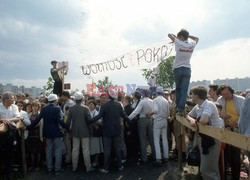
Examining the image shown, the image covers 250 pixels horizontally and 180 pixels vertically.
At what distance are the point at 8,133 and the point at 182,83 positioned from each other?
4389 mm

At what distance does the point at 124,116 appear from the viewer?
25.2 ft

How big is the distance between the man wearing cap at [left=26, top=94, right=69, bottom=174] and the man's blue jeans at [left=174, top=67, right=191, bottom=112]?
3.23m

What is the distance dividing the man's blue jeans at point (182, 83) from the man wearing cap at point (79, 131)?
267cm

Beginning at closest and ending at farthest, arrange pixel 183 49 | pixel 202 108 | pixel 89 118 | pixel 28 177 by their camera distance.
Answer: pixel 202 108, pixel 183 49, pixel 28 177, pixel 89 118

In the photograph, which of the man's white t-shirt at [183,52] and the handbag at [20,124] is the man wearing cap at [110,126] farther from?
the man's white t-shirt at [183,52]

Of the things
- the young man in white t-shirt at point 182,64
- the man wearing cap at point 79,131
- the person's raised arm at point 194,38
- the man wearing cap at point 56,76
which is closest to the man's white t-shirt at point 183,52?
the young man in white t-shirt at point 182,64

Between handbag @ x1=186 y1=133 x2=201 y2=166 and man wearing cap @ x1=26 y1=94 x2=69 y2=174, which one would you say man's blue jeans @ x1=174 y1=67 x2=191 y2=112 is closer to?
handbag @ x1=186 y1=133 x2=201 y2=166

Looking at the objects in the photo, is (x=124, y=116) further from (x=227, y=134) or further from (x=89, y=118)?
(x=227, y=134)

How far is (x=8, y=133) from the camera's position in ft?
21.3

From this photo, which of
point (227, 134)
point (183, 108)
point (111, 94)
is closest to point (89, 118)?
point (111, 94)

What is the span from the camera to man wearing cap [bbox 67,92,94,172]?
7.43 m

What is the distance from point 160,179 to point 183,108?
1893mm

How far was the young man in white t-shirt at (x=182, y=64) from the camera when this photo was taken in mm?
6277

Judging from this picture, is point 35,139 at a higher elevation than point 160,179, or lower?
higher
